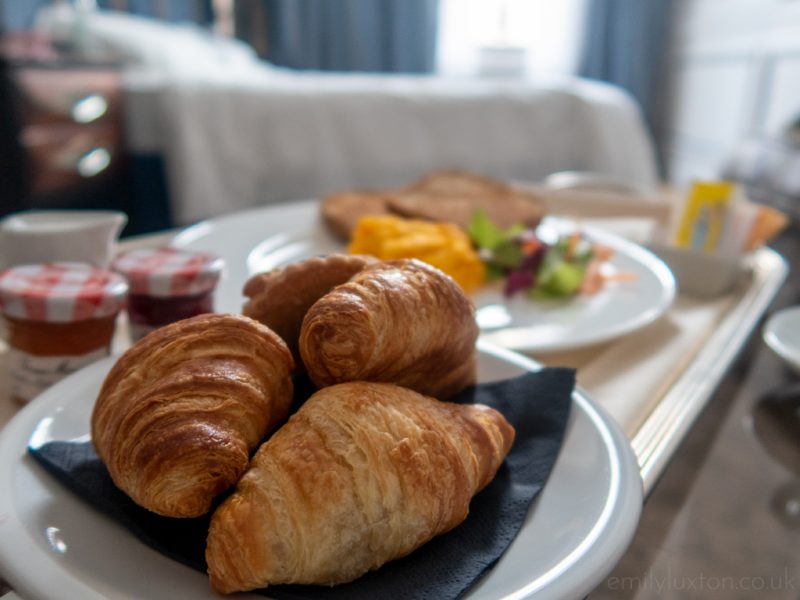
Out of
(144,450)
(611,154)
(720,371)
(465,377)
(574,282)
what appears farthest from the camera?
(611,154)

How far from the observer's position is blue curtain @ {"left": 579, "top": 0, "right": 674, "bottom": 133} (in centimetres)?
596

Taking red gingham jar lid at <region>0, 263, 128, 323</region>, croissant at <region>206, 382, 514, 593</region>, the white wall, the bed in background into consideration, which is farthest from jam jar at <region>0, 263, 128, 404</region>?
the white wall

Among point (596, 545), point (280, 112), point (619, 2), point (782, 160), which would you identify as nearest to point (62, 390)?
point (596, 545)

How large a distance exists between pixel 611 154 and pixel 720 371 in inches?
108

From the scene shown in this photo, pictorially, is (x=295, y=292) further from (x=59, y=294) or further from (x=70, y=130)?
(x=70, y=130)

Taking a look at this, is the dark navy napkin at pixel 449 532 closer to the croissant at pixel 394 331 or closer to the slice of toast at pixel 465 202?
the croissant at pixel 394 331

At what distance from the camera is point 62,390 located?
0.57 m

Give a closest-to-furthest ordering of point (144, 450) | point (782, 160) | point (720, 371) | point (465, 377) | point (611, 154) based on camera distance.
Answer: point (144, 450)
point (465, 377)
point (720, 371)
point (782, 160)
point (611, 154)

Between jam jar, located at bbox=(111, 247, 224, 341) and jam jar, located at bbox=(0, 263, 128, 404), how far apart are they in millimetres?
33

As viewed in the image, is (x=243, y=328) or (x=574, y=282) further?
(x=574, y=282)

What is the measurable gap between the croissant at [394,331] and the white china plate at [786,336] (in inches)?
18.3

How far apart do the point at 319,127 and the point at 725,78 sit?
4.11 metres

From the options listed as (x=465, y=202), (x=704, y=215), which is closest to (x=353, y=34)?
(x=465, y=202)

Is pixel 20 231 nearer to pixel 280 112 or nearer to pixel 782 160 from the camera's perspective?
pixel 280 112
